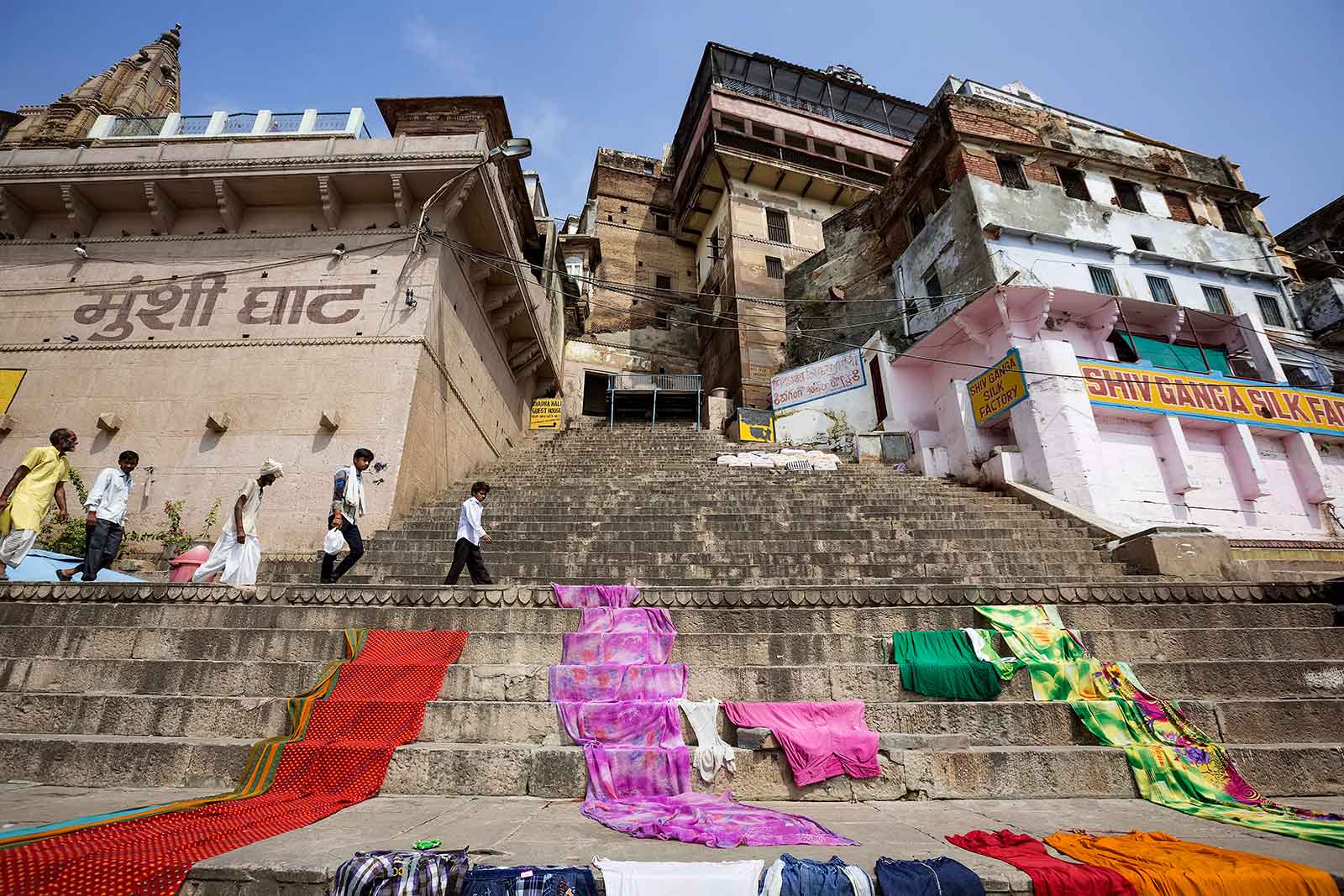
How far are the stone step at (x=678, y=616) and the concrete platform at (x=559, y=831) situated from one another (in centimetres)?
168

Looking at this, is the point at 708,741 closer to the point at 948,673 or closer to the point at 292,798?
the point at 948,673

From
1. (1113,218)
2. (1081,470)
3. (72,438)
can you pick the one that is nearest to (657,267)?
(1113,218)

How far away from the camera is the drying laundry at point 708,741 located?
366cm

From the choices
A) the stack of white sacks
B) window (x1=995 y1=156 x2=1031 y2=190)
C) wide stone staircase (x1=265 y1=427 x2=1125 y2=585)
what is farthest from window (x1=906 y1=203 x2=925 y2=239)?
wide stone staircase (x1=265 y1=427 x2=1125 y2=585)

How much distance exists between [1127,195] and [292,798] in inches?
957

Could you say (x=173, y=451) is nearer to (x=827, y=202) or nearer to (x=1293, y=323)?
(x=827, y=202)

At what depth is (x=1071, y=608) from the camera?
5.36m

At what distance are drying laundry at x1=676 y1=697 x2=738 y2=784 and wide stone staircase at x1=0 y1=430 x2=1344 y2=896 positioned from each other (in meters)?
0.10

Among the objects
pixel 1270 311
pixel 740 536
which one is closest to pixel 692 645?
pixel 740 536

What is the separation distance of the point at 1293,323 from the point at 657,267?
78.2ft

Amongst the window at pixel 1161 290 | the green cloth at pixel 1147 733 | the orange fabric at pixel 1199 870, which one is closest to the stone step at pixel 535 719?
the green cloth at pixel 1147 733

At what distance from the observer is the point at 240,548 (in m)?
6.06

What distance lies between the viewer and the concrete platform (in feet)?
7.27

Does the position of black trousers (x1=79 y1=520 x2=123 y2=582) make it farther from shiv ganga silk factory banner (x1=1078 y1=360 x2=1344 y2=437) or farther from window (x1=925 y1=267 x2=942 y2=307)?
window (x1=925 y1=267 x2=942 y2=307)
